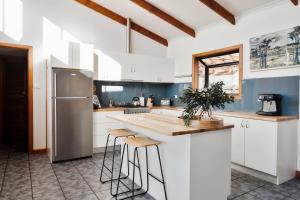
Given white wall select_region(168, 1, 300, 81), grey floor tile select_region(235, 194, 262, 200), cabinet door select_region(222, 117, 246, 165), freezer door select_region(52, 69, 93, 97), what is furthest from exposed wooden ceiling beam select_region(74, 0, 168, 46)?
grey floor tile select_region(235, 194, 262, 200)

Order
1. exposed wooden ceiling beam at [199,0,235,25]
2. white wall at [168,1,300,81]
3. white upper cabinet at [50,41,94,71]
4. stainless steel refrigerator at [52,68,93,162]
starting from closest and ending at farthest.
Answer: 1. white wall at [168,1,300,81]
2. exposed wooden ceiling beam at [199,0,235,25]
3. stainless steel refrigerator at [52,68,93,162]
4. white upper cabinet at [50,41,94,71]

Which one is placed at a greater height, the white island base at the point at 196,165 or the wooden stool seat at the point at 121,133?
the wooden stool seat at the point at 121,133

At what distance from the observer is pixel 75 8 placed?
Answer: 459 cm

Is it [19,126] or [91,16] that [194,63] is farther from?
[19,126]

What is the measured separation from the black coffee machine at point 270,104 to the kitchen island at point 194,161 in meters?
1.32

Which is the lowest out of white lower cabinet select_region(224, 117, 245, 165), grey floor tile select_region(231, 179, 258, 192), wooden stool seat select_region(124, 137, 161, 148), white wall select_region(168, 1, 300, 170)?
grey floor tile select_region(231, 179, 258, 192)

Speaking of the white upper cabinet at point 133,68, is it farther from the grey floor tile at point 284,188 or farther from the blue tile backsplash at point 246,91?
the grey floor tile at point 284,188

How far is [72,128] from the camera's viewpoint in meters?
3.81

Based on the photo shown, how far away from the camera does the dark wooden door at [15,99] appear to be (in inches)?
217

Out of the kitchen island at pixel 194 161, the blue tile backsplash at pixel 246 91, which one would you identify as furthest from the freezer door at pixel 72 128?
the kitchen island at pixel 194 161

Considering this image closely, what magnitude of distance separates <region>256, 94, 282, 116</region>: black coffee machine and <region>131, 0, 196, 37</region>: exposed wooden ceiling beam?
2.22m

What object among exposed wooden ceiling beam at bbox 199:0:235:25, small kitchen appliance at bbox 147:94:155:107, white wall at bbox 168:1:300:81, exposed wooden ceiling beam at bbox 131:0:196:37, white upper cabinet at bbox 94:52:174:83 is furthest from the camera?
small kitchen appliance at bbox 147:94:155:107

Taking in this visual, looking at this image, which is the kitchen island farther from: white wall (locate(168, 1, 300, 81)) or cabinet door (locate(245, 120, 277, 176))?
white wall (locate(168, 1, 300, 81))

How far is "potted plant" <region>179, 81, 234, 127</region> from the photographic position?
2068 mm
